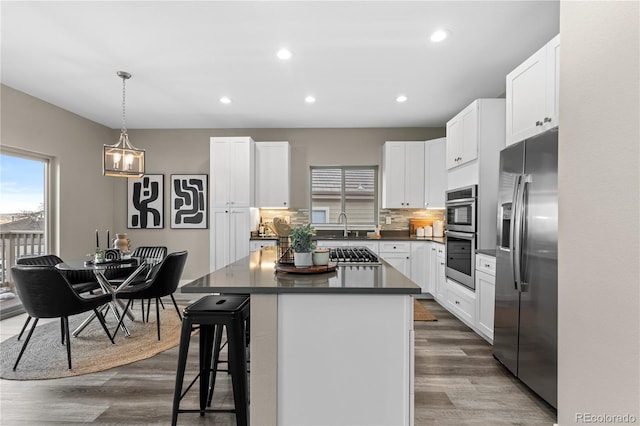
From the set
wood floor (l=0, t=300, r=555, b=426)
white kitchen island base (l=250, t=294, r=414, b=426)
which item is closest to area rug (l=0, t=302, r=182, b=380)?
wood floor (l=0, t=300, r=555, b=426)

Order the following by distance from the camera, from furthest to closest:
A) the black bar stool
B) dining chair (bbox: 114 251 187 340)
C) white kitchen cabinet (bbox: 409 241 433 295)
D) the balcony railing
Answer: white kitchen cabinet (bbox: 409 241 433 295)
the balcony railing
dining chair (bbox: 114 251 187 340)
the black bar stool

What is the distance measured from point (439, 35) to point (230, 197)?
11.9ft

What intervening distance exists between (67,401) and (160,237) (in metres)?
3.85

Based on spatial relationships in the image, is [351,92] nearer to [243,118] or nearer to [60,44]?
[243,118]

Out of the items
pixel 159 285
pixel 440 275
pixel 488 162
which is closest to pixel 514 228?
pixel 488 162

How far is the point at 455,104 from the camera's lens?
445 centimetres

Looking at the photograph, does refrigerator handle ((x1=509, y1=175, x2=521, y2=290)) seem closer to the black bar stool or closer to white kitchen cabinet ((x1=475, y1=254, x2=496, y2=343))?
white kitchen cabinet ((x1=475, y1=254, x2=496, y2=343))

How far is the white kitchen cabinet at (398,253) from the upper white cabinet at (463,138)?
4.54ft

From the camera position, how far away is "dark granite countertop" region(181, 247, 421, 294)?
155 cm

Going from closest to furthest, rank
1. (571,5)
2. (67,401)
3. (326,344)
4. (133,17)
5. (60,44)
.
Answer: (571,5), (326,344), (67,401), (133,17), (60,44)

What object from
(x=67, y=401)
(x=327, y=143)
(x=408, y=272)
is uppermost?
(x=327, y=143)

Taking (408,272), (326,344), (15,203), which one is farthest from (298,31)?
(15,203)

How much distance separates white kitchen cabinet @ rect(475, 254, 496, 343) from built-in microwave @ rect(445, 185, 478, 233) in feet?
1.54

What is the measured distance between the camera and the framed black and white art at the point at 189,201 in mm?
5734
